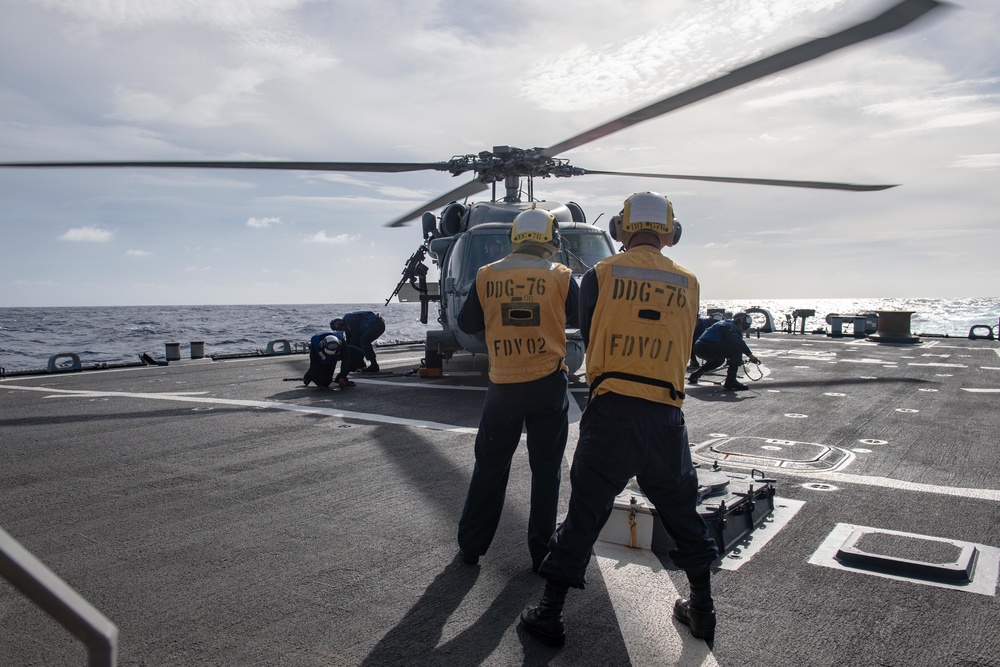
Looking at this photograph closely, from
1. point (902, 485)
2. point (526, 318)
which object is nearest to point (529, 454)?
point (526, 318)

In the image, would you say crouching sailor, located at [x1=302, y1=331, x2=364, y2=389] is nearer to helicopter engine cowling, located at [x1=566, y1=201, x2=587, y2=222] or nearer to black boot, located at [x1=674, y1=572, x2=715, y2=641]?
helicopter engine cowling, located at [x1=566, y1=201, x2=587, y2=222]

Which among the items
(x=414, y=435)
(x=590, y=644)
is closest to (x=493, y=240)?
(x=414, y=435)

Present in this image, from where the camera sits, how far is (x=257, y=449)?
286 inches

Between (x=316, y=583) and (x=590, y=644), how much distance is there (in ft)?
5.16

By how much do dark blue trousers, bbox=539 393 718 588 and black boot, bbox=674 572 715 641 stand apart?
0.06 meters

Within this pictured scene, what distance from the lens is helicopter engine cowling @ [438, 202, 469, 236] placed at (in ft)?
44.6

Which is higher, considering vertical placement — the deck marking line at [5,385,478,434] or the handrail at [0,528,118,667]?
the handrail at [0,528,118,667]

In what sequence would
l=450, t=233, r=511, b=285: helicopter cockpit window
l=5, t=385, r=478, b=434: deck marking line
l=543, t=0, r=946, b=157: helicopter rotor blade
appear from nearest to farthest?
l=543, t=0, r=946, b=157: helicopter rotor blade, l=5, t=385, r=478, b=434: deck marking line, l=450, t=233, r=511, b=285: helicopter cockpit window

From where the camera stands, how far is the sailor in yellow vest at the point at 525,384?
396cm

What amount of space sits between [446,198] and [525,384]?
10885 millimetres

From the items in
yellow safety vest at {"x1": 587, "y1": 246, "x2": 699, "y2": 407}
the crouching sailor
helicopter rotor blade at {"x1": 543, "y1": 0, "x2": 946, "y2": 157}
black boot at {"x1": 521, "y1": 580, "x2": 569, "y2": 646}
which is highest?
helicopter rotor blade at {"x1": 543, "y1": 0, "x2": 946, "y2": 157}

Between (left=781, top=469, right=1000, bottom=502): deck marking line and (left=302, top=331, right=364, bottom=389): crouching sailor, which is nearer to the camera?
(left=781, top=469, right=1000, bottom=502): deck marking line

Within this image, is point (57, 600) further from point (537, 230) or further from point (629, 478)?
point (537, 230)

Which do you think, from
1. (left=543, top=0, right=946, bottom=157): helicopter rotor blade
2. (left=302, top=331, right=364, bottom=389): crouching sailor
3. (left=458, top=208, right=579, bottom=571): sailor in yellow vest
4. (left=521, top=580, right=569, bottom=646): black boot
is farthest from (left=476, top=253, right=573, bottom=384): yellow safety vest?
(left=302, top=331, right=364, bottom=389): crouching sailor
